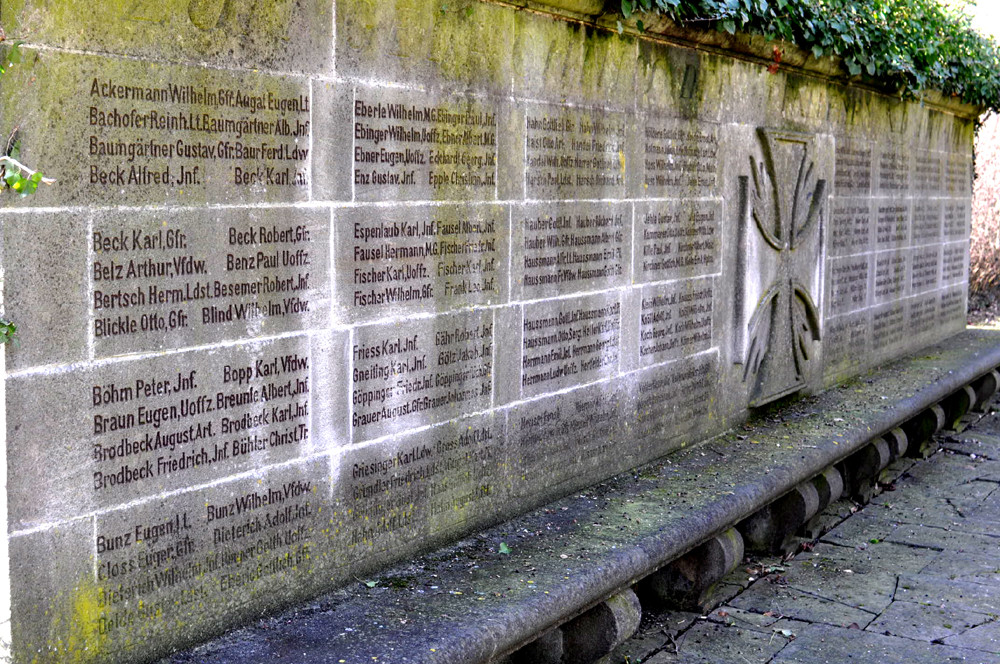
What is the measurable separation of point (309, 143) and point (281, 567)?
3.99ft

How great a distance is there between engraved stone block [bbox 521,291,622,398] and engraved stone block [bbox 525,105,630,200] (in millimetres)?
435

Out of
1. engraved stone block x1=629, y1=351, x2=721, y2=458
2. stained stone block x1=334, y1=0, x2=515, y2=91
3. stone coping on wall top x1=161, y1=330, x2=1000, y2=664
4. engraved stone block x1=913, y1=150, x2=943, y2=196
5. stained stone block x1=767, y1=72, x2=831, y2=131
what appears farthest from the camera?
engraved stone block x1=913, y1=150, x2=943, y2=196

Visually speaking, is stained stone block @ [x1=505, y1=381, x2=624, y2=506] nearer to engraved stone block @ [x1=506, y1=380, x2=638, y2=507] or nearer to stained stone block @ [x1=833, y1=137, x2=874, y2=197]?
engraved stone block @ [x1=506, y1=380, x2=638, y2=507]

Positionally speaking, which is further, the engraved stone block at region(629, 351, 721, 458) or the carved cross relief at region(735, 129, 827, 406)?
the carved cross relief at region(735, 129, 827, 406)

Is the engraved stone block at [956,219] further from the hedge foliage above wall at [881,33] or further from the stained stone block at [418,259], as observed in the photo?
the stained stone block at [418,259]

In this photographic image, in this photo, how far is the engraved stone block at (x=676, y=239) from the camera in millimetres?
5133

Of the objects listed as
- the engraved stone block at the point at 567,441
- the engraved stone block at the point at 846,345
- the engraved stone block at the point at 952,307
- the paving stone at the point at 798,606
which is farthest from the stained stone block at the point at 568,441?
the engraved stone block at the point at 952,307

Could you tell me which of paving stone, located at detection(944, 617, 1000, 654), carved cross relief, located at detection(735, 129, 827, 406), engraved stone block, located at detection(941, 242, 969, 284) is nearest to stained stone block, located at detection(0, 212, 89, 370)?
paving stone, located at detection(944, 617, 1000, 654)

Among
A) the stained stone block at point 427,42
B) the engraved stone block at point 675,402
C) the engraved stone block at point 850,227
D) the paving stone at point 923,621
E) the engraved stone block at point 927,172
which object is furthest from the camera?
the engraved stone block at point 927,172

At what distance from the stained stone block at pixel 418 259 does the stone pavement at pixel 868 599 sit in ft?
4.83

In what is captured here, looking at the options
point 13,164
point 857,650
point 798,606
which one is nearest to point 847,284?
point 798,606

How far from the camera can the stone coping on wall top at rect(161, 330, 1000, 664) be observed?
124 inches

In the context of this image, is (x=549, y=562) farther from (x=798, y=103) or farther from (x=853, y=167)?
(x=853, y=167)

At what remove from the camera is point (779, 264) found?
650 cm
